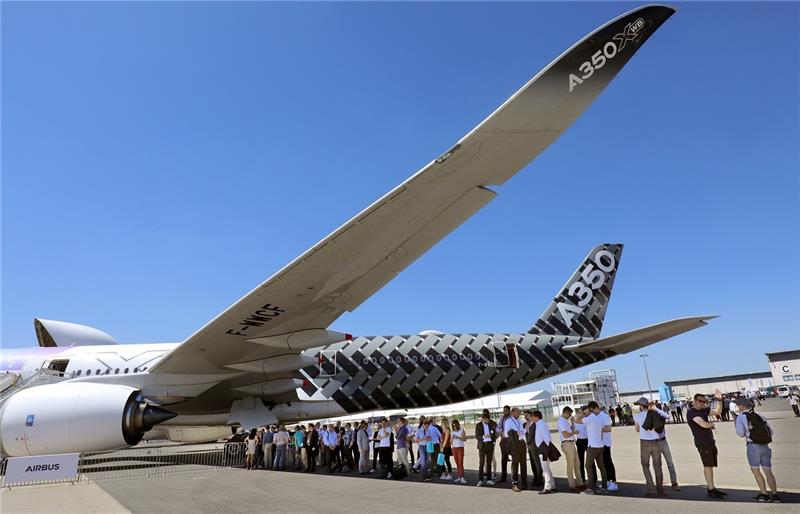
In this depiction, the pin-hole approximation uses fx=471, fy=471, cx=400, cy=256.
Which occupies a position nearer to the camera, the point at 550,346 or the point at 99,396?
the point at 99,396

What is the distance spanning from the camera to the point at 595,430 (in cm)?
734

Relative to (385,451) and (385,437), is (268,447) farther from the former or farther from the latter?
(385,437)

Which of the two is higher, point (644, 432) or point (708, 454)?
point (644, 432)

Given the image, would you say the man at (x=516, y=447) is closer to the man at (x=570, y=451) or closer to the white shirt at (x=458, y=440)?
the man at (x=570, y=451)

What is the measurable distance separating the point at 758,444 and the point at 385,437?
21.6 ft

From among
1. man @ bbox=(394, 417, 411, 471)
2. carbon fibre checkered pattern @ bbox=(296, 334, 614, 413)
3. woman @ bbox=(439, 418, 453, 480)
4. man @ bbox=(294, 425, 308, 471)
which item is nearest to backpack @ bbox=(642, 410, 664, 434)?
woman @ bbox=(439, 418, 453, 480)

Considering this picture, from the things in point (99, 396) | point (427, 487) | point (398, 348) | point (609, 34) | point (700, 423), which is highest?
point (609, 34)

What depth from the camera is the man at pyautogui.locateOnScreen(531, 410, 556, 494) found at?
24.3 ft

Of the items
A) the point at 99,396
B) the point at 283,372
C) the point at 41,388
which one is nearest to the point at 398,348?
the point at 283,372

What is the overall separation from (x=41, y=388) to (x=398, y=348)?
9955 mm

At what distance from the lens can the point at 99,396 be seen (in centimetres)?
1102

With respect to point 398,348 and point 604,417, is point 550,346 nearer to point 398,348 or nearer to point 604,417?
point 398,348

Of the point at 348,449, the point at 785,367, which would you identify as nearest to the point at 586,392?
the point at 785,367

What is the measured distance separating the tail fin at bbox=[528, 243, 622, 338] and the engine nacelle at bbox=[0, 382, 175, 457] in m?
14.9
